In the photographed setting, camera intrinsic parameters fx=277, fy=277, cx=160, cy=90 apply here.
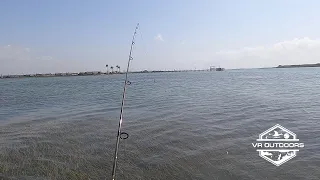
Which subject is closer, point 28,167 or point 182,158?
point 28,167

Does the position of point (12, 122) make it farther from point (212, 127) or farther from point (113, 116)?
point (212, 127)

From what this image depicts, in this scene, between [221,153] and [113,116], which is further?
[113,116]

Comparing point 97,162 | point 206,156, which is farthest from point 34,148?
point 206,156

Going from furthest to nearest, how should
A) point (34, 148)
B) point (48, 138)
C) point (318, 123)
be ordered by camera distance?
point (318, 123), point (48, 138), point (34, 148)

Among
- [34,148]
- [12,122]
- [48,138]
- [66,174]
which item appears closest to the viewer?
[66,174]

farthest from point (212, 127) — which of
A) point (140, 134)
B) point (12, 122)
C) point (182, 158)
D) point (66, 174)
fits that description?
point (12, 122)

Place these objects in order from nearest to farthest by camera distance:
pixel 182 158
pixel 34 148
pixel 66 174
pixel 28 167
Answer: pixel 66 174
pixel 28 167
pixel 182 158
pixel 34 148

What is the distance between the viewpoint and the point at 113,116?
53.7 feet

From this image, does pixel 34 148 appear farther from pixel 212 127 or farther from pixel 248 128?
pixel 248 128

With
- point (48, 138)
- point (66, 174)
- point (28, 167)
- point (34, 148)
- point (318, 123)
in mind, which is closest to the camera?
point (66, 174)

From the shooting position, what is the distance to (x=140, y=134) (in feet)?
37.9

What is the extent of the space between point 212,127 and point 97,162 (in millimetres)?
5885

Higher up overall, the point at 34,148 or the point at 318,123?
the point at 318,123

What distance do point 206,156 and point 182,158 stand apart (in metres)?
0.77
